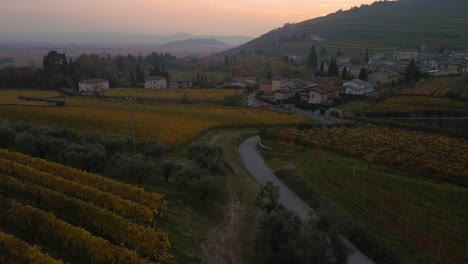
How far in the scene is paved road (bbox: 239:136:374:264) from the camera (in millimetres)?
22234

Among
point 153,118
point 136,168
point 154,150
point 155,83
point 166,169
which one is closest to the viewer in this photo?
point 136,168

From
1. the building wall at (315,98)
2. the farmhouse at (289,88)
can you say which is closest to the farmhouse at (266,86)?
the farmhouse at (289,88)

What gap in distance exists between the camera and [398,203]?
27797 millimetres

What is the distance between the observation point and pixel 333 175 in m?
33.5

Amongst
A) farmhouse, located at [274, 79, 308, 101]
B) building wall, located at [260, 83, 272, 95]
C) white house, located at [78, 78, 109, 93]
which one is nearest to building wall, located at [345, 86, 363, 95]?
farmhouse, located at [274, 79, 308, 101]

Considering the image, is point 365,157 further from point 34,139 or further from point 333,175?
point 34,139

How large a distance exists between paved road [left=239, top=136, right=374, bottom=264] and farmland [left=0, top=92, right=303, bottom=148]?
23.1 feet

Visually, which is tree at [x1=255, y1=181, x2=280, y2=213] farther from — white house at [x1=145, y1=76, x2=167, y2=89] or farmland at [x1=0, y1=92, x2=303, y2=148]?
white house at [x1=145, y1=76, x2=167, y2=89]

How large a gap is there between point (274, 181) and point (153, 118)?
1105 inches

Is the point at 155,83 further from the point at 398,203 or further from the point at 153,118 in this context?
the point at 398,203

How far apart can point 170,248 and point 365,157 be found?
24.1m

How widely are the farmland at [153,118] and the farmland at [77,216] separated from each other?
16.7m

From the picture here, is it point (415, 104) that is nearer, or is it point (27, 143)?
point (27, 143)

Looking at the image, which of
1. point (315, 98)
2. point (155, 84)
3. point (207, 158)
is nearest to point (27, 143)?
point (207, 158)
